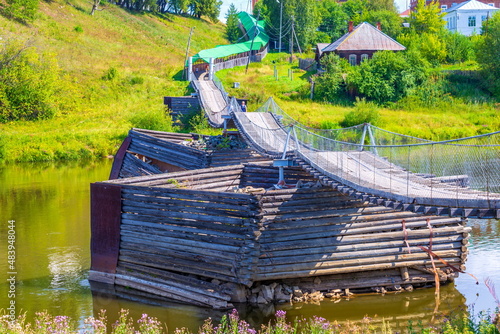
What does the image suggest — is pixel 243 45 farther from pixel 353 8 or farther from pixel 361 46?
pixel 353 8

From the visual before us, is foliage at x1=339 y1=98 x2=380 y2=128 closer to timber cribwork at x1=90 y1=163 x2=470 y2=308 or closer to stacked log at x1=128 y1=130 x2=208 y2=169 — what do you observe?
stacked log at x1=128 y1=130 x2=208 y2=169

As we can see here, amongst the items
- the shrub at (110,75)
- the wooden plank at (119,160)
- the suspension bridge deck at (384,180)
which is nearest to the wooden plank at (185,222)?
the suspension bridge deck at (384,180)

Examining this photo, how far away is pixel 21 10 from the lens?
59.1 m

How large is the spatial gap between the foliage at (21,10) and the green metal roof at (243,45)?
16.7 metres

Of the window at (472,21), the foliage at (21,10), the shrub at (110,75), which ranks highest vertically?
the foliage at (21,10)

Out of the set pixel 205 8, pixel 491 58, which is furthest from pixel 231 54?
pixel 205 8

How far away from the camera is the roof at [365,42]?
51.0 m

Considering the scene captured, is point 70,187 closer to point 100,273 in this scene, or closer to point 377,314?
point 100,273

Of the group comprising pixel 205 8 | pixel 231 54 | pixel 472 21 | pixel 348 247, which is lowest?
pixel 348 247

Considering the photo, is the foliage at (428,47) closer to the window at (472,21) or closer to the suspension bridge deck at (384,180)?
the window at (472,21)

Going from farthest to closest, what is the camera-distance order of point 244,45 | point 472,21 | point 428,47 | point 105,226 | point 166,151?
point 472,21
point 244,45
point 428,47
point 166,151
point 105,226

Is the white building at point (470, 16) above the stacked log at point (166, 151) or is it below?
above

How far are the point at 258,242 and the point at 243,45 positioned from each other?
50.4 m

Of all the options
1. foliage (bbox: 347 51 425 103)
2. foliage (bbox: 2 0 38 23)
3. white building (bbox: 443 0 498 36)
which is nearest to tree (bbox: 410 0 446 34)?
white building (bbox: 443 0 498 36)
